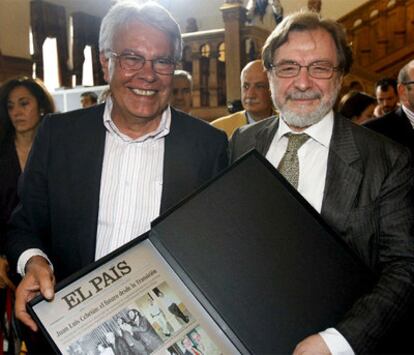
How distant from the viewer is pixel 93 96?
5.28 meters

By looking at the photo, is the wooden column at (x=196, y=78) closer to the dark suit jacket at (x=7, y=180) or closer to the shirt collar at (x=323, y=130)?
the dark suit jacket at (x=7, y=180)

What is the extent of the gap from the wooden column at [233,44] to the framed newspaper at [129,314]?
504 centimetres

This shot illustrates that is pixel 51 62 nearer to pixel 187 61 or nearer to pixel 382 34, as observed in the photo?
pixel 187 61

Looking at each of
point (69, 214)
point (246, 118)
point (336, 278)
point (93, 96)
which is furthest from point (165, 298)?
point (93, 96)

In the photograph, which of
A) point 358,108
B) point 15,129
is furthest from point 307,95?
point 358,108

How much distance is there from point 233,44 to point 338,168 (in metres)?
5.18

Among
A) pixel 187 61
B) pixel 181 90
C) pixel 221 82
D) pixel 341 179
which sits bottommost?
pixel 341 179

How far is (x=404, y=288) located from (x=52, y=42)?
7510 mm

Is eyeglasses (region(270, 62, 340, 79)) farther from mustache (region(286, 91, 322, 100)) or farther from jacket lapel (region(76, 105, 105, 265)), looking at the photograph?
jacket lapel (region(76, 105, 105, 265))

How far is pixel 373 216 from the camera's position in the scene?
1.39 m

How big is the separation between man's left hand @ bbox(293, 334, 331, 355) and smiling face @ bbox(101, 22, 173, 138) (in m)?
0.88

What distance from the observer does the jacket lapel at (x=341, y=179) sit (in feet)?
4.66

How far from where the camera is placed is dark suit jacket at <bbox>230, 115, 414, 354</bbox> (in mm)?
1279

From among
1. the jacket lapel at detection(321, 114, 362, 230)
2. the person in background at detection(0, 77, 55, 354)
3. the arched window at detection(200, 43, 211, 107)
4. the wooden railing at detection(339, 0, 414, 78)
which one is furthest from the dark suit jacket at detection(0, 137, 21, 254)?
the wooden railing at detection(339, 0, 414, 78)
